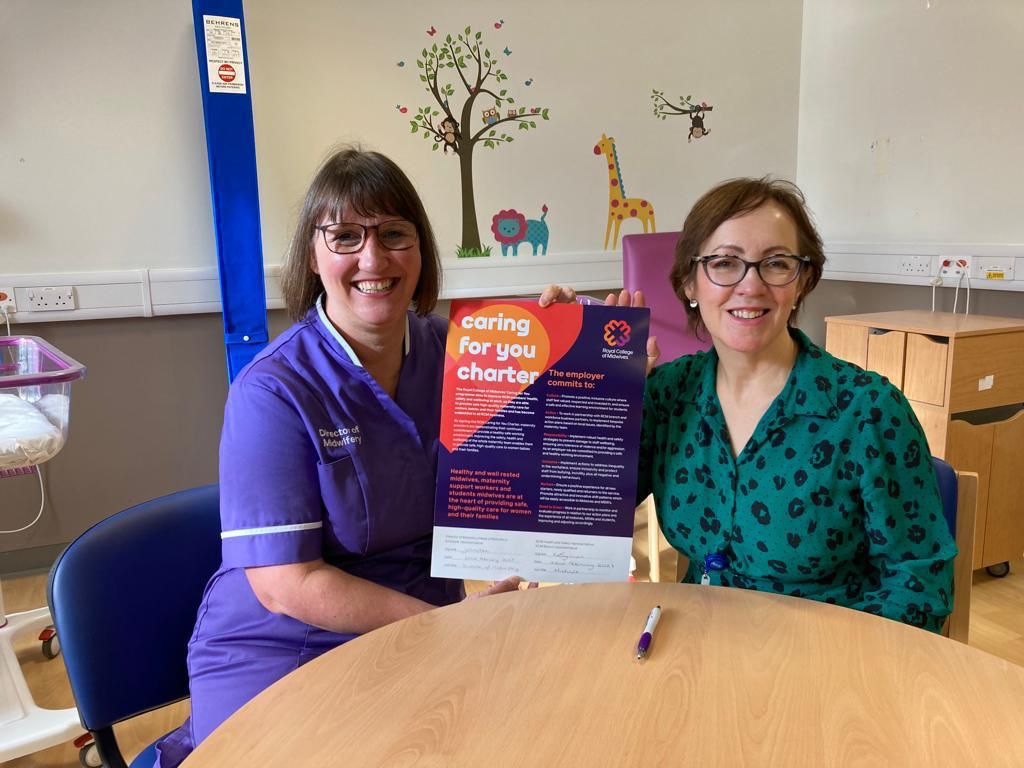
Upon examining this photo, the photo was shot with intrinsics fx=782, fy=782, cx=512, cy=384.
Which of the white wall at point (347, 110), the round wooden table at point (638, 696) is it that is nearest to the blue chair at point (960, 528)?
the round wooden table at point (638, 696)

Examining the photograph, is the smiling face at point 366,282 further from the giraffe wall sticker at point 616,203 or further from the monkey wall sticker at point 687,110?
the monkey wall sticker at point 687,110

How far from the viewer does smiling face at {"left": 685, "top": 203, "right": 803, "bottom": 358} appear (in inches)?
49.6

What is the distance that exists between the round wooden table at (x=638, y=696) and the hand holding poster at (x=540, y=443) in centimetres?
18

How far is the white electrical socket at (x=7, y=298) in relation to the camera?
2.79 m

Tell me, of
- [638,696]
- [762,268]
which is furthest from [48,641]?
[762,268]

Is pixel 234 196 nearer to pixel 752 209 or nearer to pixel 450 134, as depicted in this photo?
pixel 450 134

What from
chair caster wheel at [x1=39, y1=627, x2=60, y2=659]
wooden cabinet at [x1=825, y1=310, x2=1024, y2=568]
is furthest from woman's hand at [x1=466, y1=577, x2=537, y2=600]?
wooden cabinet at [x1=825, y1=310, x2=1024, y2=568]

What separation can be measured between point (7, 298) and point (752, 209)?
105 inches

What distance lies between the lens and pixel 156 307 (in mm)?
3029

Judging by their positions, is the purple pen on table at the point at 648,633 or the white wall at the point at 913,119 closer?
the purple pen on table at the point at 648,633

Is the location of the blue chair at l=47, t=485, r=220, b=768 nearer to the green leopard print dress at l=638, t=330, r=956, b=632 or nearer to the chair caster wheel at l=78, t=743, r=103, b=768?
the green leopard print dress at l=638, t=330, r=956, b=632

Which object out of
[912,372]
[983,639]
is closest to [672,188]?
[912,372]

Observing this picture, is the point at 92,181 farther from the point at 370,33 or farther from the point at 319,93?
the point at 370,33

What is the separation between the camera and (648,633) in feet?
3.18
